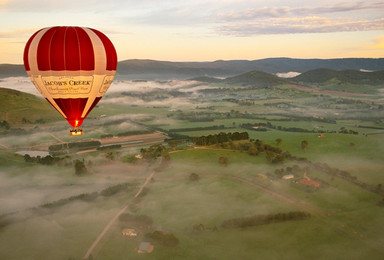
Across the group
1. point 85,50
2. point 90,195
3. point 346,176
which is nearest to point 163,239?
point 90,195

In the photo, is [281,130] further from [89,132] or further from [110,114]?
[110,114]

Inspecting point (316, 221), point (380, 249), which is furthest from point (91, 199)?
point (380, 249)

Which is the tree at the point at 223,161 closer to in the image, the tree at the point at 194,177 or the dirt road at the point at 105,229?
the tree at the point at 194,177

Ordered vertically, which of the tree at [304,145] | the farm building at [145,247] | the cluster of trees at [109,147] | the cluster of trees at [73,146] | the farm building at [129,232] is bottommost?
the farm building at [145,247]

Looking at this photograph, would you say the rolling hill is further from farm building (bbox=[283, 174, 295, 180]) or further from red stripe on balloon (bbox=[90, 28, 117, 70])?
red stripe on balloon (bbox=[90, 28, 117, 70])

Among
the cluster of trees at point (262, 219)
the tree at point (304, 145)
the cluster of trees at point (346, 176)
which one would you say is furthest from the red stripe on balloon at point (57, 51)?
the tree at point (304, 145)

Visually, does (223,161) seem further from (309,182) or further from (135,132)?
(135,132)
